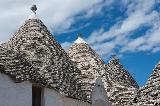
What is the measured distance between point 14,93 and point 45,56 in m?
3.69

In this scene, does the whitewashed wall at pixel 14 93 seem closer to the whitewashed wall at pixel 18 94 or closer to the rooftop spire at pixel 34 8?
the whitewashed wall at pixel 18 94

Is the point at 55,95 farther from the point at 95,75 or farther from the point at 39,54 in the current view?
the point at 95,75

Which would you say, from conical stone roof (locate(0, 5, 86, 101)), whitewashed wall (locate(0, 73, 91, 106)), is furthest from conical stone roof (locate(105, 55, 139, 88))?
whitewashed wall (locate(0, 73, 91, 106))

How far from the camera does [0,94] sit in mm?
14070

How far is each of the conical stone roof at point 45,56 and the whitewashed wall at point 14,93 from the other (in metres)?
0.92

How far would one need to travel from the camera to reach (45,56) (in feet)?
59.3

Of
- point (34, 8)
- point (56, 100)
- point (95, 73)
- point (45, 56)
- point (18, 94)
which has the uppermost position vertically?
point (34, 8)

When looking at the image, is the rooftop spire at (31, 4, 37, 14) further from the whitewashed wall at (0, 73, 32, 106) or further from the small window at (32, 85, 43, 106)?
the whitewashed wall at (0, 73, 32, 106)

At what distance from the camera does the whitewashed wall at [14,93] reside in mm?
14172

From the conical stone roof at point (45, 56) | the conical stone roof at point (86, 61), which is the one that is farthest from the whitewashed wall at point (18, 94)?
the conical stone roof at point (86, 61)

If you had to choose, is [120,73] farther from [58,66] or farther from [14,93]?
[14,93]

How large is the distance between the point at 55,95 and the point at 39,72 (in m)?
0.95

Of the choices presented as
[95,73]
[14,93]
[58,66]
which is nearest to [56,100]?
[58,66]

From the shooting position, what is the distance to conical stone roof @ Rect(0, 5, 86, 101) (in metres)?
17.1
